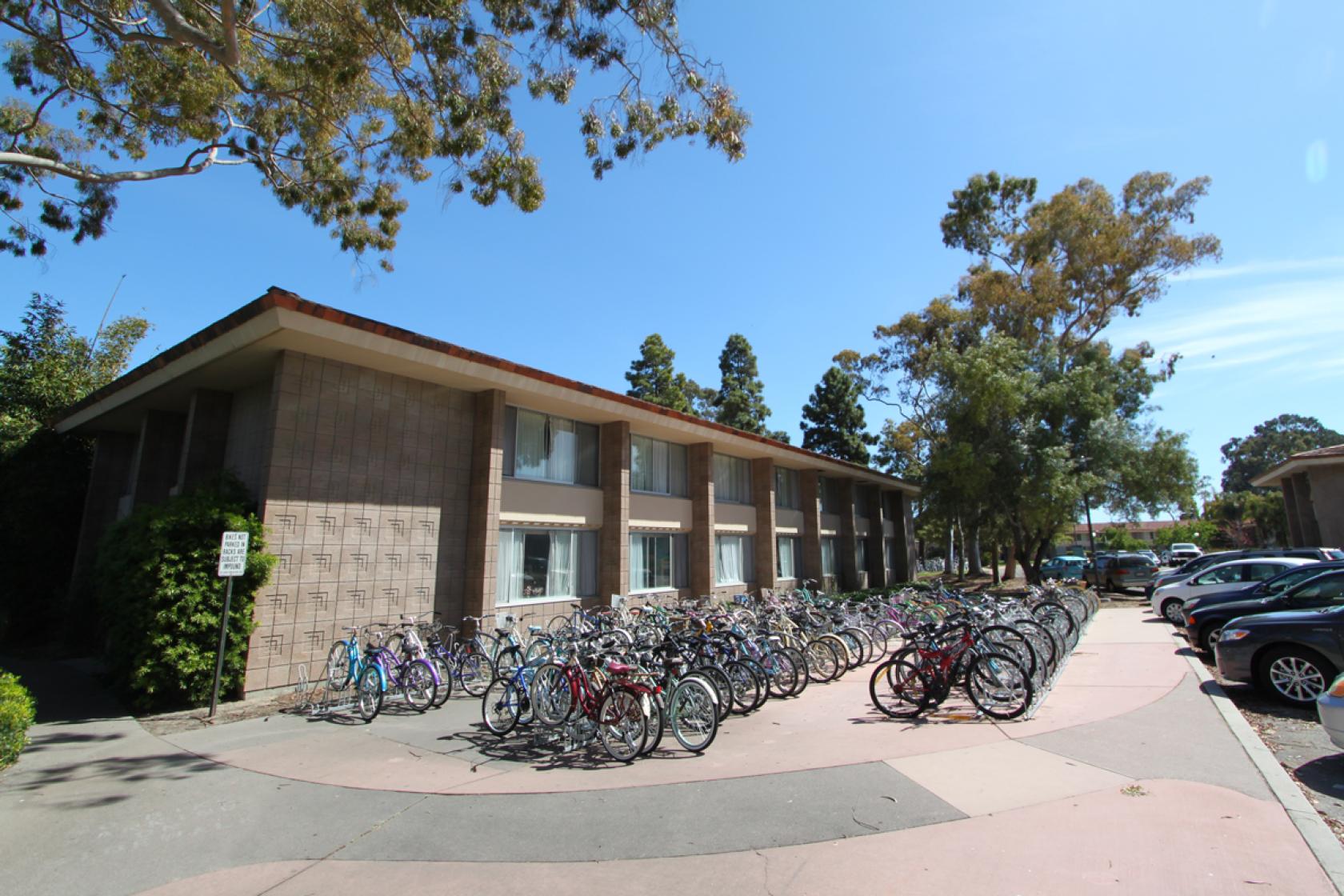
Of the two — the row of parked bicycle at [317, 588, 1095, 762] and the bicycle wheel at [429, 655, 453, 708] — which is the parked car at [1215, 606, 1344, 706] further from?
the bicycle wheel at [429, 655, 453, 708]

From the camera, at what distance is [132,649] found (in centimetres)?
811

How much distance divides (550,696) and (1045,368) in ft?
86.7

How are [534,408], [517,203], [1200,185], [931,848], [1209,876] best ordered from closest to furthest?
[1209,876]
[931,848]
[517,203]
[534,408]
[1200,185]

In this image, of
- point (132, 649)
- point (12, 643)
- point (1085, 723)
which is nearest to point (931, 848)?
point (1085, 723)

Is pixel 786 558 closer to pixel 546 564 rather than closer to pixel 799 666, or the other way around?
pixel 546 564

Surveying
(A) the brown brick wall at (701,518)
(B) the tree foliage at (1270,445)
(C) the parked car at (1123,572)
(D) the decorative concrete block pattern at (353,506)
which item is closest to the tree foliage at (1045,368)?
(C) the parked car at (1123,572)

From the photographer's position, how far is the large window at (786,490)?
21266 mm

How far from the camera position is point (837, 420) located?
4191 centimetres

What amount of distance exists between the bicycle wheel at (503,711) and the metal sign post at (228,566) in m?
3.33

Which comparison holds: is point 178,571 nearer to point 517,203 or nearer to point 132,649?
point 132,649

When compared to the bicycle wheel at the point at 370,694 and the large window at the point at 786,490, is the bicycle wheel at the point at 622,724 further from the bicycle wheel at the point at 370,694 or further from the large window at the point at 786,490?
the large window at the point at 786,490

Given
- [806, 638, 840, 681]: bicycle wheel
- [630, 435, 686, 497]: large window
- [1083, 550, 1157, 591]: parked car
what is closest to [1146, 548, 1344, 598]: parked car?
[1083, 550, 1157, 591]: parked car

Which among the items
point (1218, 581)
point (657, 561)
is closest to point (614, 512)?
point (657, 561)

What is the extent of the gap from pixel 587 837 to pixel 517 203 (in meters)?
9.11
